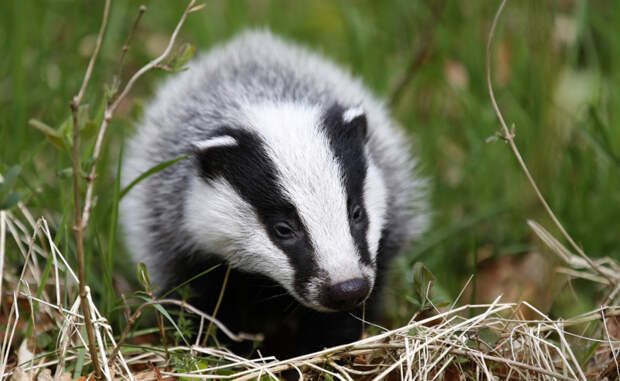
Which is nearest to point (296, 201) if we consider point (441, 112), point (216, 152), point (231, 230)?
point (231, 230)

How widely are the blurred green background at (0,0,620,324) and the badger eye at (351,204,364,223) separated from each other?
23.3 inches

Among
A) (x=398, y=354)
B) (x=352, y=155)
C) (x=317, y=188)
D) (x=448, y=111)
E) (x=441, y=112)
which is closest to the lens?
(x=398, y=354)

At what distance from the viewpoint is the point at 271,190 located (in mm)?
2818

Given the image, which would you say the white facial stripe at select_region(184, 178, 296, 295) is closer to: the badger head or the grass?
Result: the badger head

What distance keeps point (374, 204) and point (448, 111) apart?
2579 millimetres

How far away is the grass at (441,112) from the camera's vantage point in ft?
10.7

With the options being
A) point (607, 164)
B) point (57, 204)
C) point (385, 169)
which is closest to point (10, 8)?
point (57, 204)

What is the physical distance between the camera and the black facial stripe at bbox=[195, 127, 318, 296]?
2742 millimetres

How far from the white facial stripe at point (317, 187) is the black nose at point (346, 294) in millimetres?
26

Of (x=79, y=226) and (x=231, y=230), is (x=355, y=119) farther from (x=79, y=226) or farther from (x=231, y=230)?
(x=79, y=226)

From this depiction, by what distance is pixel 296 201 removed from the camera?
2.74 meters

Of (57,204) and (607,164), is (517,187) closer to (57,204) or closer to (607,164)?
(607,164)

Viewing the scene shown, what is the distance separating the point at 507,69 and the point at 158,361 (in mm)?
4277

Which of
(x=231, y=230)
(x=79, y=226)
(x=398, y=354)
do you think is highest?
(x=79, y=226)
